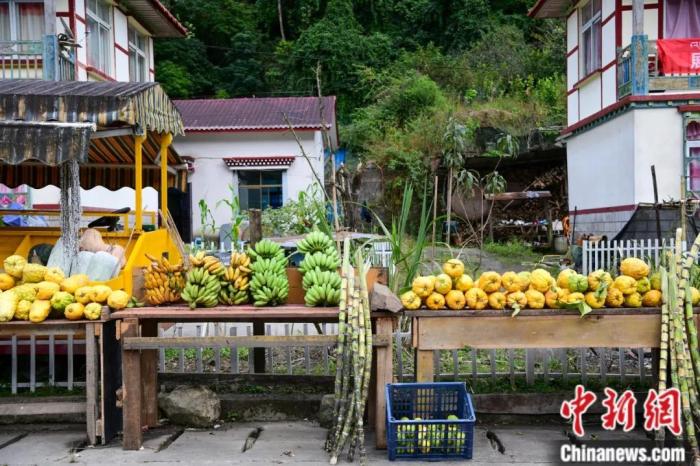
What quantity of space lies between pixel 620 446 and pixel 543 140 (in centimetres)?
1780

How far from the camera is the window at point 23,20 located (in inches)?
532

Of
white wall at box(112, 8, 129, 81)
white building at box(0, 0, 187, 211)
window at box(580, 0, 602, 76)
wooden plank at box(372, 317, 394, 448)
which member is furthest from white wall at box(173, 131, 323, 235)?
wooden plank at box(372, 317, 394, 448)

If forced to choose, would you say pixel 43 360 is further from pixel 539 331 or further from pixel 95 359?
pixel 539 331

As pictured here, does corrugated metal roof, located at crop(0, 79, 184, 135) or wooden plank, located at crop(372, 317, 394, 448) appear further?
corrugated metal roof, located at crop(0, 79, 184, 135)

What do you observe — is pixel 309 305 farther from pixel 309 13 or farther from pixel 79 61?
pixel 309 13

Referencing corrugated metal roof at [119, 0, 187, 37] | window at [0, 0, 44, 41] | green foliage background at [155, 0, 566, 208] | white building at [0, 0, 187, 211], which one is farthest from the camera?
green foliage background at [155, 0, 566, 208]

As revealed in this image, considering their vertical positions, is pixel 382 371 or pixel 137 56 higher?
pixel 137 56

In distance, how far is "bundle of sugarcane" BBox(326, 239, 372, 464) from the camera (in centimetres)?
490

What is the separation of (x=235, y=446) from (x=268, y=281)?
4.27 feet

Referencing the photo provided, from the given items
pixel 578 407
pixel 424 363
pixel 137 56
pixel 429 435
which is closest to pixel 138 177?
pixel 424 363

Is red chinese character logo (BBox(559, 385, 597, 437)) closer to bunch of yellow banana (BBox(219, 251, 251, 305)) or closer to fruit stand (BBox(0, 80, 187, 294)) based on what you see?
bunch of yellow banana (BBox(219, 251, 251, 305))

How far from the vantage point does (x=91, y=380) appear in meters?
5.24

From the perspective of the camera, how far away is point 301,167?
2095 centimetres

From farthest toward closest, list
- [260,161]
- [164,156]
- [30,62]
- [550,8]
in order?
[260,161]
[550,8]
[30,62]
[164,156]
